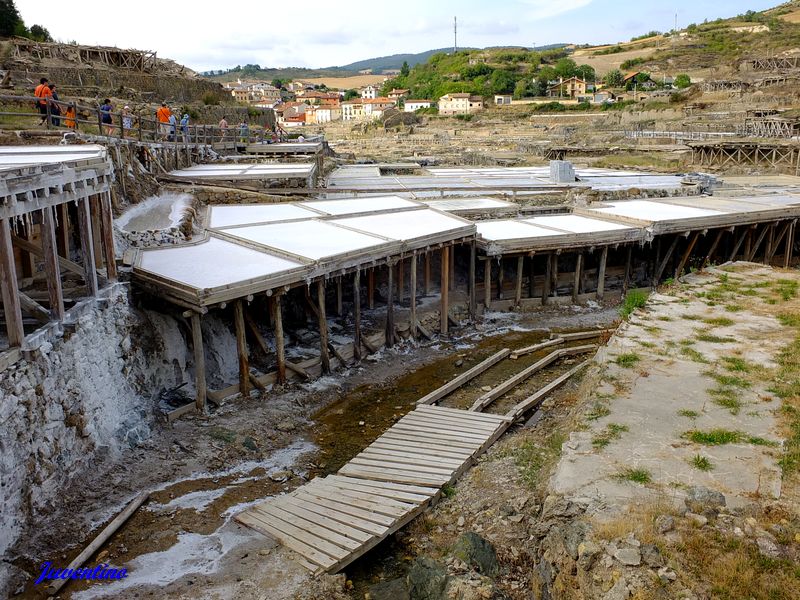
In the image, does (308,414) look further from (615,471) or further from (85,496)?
(615,471)

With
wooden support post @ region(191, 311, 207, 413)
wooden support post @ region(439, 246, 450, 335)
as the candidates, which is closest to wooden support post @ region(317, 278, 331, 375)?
wooden support post @ region(191, 311, 207, 413)

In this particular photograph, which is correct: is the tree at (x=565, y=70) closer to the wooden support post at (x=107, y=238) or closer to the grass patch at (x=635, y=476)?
the wooden support post at (x=107, y=238)

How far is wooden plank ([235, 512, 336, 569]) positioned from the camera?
280 inches

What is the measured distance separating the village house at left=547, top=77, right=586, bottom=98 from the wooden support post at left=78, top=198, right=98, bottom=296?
8178cm

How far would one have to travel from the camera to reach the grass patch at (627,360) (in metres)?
10.2

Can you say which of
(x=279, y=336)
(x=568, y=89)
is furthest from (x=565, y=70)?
(x=279, y=336)

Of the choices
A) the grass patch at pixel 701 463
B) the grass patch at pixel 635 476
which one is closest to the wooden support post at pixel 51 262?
the grass patch at pixel 635 476

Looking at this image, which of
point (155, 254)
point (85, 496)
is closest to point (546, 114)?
point (155, 254)

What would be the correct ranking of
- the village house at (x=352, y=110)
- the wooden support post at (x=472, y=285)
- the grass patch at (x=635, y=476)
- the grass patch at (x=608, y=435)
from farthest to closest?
1. the village house at (x=352, y=110)
2. the wooden support post at (x=472, y=285)
3. the grass patch at (x=608, y=435)
4. the grass patch at (x=635, y=476)

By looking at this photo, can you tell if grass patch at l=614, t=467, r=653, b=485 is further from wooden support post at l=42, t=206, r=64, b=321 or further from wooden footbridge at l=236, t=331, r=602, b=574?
wooden support post at l=42, t=206, r=64, b=321

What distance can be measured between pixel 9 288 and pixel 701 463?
808 cm

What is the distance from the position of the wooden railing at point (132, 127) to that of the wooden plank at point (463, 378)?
10708 millimetres

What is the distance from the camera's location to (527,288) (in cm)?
1920

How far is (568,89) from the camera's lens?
87.0m
